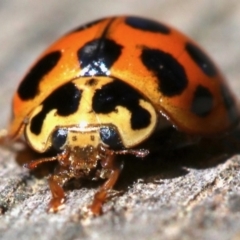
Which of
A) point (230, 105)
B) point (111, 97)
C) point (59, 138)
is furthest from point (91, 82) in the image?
point (230, 105)

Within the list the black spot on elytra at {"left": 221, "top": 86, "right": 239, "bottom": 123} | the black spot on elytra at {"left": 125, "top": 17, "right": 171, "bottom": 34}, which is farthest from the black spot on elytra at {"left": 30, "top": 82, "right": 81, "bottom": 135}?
the black spot on elytra at {"left": 221, "top": 86, "right": 239, "bottom": 123}

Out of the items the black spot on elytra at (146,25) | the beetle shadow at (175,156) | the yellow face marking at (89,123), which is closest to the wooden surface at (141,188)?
the beetle shadow at (175,156)

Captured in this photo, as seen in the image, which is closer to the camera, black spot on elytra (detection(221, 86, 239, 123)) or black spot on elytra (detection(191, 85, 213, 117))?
black spot on elytra (detection(191, 85, 213, 117))

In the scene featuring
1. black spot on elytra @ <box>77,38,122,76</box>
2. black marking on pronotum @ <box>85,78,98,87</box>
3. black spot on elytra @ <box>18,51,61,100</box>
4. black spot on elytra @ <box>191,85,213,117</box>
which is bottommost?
black spot on elytra @ <box>191,85,213,117</box>

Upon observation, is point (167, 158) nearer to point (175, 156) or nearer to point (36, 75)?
point (175, 156)

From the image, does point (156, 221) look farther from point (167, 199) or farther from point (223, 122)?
point (223, 122)

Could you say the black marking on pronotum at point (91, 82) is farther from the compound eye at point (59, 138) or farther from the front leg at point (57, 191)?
the front leg at point (57, 191)

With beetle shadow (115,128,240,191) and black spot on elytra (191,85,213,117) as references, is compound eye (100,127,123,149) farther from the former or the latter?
black spot on elytra (191,85,213,117)
